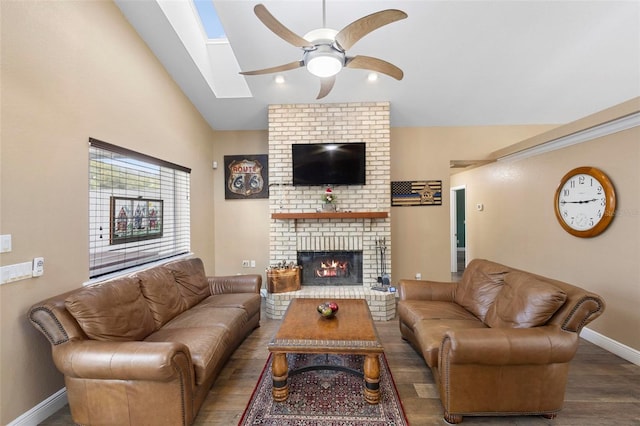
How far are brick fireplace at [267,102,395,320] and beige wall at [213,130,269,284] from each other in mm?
644

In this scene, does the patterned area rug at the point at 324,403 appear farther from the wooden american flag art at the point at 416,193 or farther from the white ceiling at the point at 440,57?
the white ceiling at the point at 440,57

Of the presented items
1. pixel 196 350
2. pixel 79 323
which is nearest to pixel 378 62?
pixel 196 350

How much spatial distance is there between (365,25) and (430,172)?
330 centimetres

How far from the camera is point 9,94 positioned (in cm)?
174

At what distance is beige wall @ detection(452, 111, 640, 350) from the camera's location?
253 cm

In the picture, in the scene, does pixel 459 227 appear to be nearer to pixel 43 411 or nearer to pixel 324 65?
pixel 324 65

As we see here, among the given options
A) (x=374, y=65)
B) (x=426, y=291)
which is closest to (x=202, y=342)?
(x=426, y=291)

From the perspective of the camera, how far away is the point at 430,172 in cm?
462

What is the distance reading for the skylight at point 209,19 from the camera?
10.9ft

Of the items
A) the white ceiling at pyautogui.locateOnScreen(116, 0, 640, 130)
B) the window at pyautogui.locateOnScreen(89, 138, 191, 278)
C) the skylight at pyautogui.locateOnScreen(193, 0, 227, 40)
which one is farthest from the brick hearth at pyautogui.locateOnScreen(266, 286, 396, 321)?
the skylight at pyautogui.locateOnScreen(193, 0, 227, 40)

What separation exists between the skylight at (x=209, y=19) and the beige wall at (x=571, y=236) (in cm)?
456

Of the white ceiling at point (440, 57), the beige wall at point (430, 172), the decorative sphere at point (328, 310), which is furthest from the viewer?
the beige wall at point (430, 172)

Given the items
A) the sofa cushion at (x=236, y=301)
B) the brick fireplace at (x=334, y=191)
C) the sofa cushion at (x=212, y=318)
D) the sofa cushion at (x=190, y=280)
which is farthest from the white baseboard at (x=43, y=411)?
the brick fireplace at (x=334, y=191)

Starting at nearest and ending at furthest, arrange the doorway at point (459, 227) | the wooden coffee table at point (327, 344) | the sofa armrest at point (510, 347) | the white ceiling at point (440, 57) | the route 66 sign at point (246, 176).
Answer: the sofa armrest at point (510, 347) → the wooden coffee table at point (327, 344) → the white ceiling at point (440, 57) → the route 66 sign at point (246, 176) → the doorway at point (459, 227)
